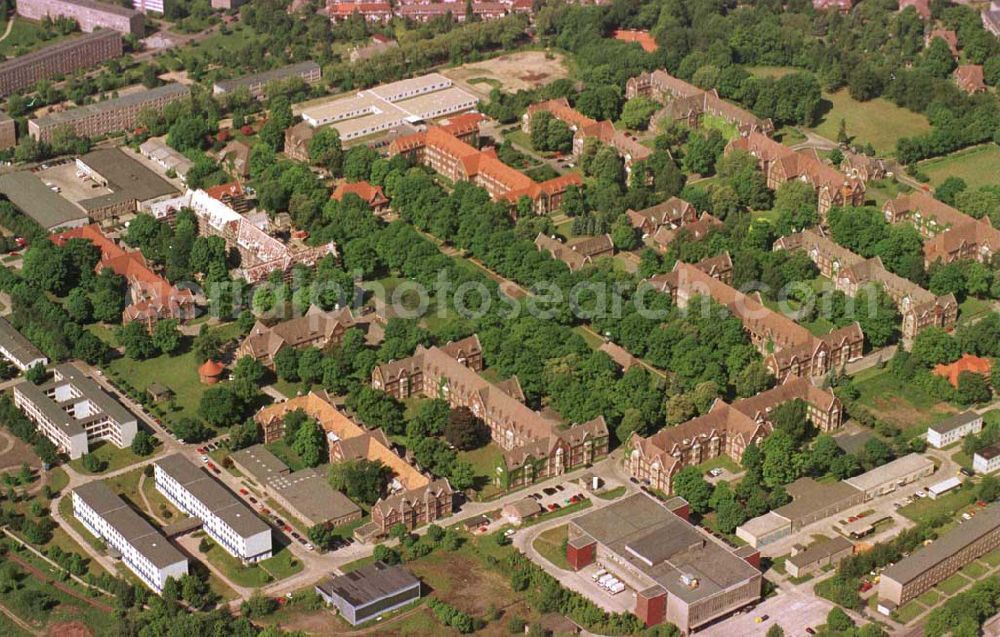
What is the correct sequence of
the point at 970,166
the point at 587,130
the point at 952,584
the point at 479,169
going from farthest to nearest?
the point at 587,130
the point at 970,166
the point at 479,169
the point at 952,584

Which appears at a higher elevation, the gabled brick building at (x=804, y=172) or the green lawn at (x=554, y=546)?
the gabled brick building at (x=804, y=172)

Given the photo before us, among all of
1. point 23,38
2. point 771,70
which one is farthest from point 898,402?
point 23,38

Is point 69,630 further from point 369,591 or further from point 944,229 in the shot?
point 944,229

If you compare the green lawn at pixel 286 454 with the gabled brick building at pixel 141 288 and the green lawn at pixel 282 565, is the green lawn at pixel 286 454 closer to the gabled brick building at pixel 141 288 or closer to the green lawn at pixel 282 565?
the green lawn at pixel 282 565

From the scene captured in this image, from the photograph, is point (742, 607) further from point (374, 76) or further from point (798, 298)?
point (374, 76)

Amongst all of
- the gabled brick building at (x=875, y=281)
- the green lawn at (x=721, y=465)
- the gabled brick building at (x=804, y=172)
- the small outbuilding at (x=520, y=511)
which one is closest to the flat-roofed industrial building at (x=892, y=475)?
the green lawn at (x=721, y=465)

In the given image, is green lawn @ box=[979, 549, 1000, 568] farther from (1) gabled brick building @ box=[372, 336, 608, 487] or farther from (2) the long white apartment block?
(2) the long white apartment block
